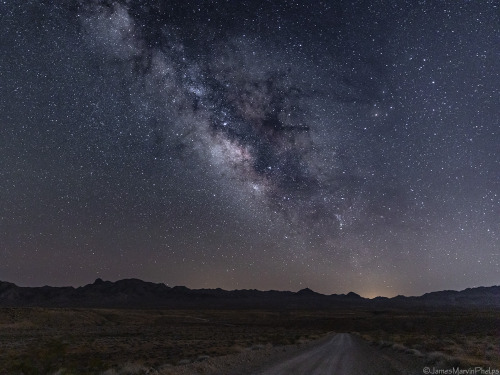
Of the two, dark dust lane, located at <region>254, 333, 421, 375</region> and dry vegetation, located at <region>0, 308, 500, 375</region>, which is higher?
dark dust lane, located at <region>254, 333, 421, 375</region>

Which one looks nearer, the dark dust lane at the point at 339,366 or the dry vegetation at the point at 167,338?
the dark dust lane at the point at 339,366

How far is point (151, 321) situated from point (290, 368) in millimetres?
76972

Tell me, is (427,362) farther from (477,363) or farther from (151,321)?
(151,321)

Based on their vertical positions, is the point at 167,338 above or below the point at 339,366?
below

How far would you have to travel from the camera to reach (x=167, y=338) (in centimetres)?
4800

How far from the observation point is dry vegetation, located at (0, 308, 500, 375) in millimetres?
18531

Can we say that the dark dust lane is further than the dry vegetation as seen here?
No

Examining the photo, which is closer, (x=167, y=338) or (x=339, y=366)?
(x=339, y=366)

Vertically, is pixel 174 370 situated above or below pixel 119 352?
above

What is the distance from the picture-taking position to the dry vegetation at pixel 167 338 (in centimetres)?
1853

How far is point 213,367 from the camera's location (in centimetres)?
1806

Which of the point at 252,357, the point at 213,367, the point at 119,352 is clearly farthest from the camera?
the point at 119,352

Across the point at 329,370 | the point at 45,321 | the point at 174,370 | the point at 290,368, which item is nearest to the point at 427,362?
the point at 329,370

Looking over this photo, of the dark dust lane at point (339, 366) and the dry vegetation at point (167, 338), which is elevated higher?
the dark dust lane at point (339, 366)
